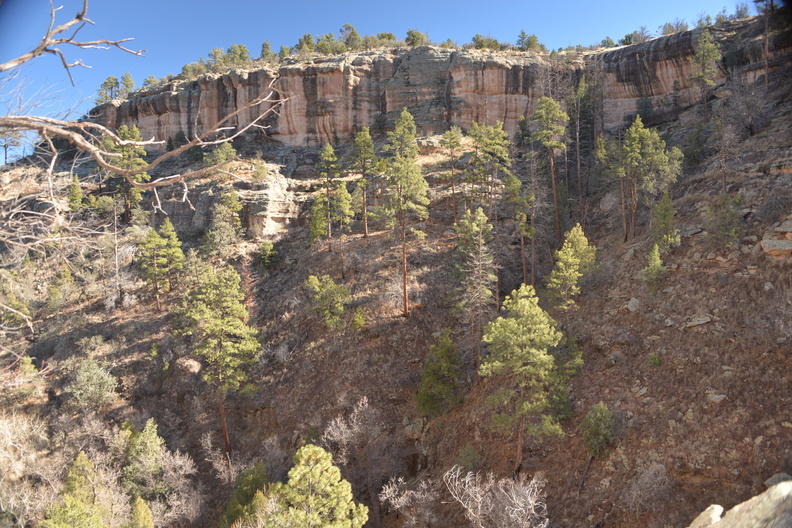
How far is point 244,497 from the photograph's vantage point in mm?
16156

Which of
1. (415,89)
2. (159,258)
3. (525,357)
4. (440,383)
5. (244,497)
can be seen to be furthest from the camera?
(415,89)

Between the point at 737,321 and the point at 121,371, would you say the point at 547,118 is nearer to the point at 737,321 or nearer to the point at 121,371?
the point at 737,321

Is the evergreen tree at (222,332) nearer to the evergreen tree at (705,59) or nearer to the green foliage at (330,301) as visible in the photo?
the green foliage at (330,301)

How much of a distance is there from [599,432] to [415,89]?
44.7 metres

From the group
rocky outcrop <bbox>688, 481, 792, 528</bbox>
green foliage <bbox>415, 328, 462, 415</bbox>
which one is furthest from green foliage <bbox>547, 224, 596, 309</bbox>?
rocky outcrop <bbox>688, 481, 792, 528</bbox>

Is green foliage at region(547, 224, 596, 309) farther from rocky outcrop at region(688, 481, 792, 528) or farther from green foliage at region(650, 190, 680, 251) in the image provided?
rocky outcrop at region(688, 481, 792, 528)

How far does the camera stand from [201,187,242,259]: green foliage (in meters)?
33.8

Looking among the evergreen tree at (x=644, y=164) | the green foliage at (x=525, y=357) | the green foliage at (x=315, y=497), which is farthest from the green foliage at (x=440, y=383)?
the evergreen tree at (x=644, y=164)

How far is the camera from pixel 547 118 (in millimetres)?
28594

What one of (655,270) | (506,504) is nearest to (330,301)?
(506,504)

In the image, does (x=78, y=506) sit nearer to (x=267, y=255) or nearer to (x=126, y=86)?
(x=267, y=255)

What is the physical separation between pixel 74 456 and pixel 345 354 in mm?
14586

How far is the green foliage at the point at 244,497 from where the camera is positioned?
15.3m

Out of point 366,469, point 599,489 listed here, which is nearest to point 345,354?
point 366,469
